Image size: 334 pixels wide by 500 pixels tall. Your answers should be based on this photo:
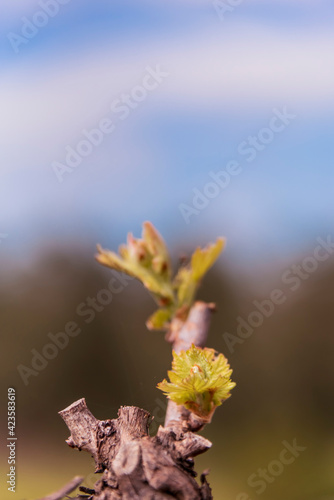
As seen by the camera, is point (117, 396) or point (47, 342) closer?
point (117, 396)

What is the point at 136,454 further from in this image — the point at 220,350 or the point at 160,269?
the point at 220,350

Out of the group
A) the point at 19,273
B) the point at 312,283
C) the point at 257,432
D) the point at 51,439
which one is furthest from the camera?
the point at 312,283

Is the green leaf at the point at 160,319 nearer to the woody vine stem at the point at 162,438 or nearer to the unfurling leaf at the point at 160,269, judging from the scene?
the unfurling leaf at the point at 160,269

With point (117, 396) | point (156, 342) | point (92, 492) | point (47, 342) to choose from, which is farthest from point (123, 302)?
point (92, 492)

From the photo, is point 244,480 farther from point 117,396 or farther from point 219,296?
point 219,296

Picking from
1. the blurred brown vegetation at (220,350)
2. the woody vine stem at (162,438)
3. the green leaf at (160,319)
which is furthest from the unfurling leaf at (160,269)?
the blurred brown vegetation at (220,350)

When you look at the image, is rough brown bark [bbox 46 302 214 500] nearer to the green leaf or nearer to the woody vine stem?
the woody vine stem

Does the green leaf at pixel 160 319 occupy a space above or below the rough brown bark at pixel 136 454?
above
